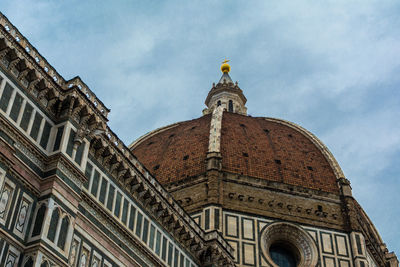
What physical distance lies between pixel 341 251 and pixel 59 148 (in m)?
25.7

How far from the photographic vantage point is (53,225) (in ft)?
58.0

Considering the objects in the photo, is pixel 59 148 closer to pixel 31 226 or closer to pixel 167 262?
pixel 31 226

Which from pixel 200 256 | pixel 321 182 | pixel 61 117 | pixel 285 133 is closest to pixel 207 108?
pixel 285 133

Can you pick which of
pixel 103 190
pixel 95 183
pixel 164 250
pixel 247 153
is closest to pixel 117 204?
pixel 103 190

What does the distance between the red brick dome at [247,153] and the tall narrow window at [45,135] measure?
79.7 ft

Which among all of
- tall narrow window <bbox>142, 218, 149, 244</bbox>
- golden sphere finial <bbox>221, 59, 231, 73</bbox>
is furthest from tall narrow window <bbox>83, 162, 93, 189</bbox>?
golden sphere finial <bbox>221, 59, 231, 73</bbox>

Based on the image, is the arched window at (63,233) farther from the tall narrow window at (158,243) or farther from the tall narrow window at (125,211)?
Result: the tall narrow window at (158,243)

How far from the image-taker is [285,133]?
52.1 meters

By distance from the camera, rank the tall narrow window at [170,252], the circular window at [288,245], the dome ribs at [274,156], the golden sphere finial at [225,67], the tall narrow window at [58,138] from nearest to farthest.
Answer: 1. the tall narrow window at [58,138]
2. the tall narrow window at [170,252]
3. the circular window at [288,245]
4. the dome ribs at [274,156]
5. the golden sphere finial at [225,67]

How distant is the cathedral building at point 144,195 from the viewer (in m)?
17.8

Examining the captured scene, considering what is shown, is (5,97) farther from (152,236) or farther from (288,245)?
(288,245)

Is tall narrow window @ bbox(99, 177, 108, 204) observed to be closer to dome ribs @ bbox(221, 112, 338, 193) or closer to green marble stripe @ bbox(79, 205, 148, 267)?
green marble stripe @ bbox(79, 205, 148, 267)

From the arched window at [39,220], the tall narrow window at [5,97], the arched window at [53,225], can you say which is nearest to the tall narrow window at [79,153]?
the arched window at [53,225]

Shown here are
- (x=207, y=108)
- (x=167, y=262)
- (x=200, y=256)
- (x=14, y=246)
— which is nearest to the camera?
(x=14, y=246)
